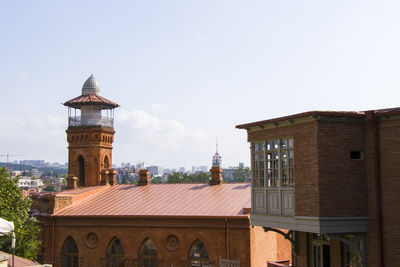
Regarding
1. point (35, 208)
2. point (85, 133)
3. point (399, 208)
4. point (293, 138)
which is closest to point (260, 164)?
point (293, 138)

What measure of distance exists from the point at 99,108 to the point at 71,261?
1495 centimetres

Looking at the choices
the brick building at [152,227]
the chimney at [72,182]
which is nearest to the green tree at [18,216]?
the brick building at [152,227]

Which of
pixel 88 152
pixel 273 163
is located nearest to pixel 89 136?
pixel 88 152

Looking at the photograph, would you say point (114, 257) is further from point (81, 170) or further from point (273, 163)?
point (273, 163)

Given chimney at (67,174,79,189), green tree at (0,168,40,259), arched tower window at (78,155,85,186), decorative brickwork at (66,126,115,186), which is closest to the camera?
green tree at (0,168,40,259)

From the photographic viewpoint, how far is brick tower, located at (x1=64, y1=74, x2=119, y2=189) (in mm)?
41781

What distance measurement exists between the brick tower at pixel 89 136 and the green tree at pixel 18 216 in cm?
947

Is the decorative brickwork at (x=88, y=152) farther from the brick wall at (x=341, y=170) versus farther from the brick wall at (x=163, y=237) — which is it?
the brick wall at (x=341, y=170)

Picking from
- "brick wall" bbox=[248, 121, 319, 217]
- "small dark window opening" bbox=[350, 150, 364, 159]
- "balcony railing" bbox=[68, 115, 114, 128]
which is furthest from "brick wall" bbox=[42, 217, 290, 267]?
"balcony railing" bbox=[68, 115, 114, 128]

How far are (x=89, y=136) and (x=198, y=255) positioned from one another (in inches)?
695

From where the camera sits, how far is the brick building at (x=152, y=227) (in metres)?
27.8

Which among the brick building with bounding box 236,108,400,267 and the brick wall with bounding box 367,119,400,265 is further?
the brick building with bounding box 236,108,400,267

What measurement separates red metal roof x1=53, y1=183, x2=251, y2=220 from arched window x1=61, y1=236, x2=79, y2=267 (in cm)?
188

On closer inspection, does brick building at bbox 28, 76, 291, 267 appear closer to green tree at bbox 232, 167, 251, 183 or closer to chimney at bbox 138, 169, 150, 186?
chimney at bbox 138, 169, 150, 186
